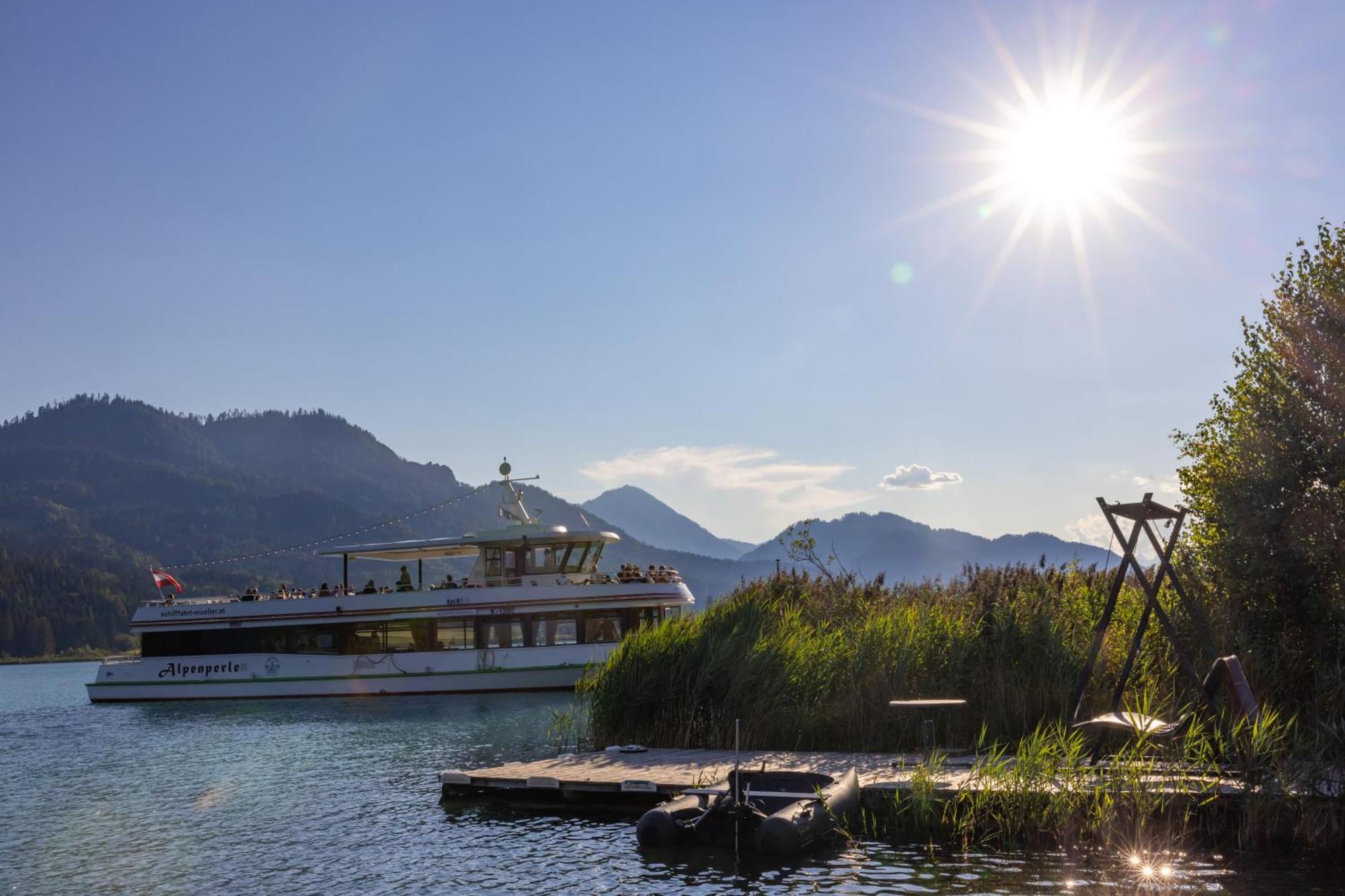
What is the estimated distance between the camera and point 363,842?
40.8 feet

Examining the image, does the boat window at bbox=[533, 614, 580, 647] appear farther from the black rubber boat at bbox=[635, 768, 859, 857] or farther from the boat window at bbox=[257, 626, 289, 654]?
the black rubber boat at bbox=[635, 768, 859, 857]

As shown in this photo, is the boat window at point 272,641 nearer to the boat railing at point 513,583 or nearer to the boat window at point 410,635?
the boat railing at point 513,583

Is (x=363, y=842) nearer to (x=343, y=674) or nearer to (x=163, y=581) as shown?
(x=343, y=674)

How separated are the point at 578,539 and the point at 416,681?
6576 mm

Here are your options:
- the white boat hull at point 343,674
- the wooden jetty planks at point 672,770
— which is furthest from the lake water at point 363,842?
the white boat hull at point 343,674

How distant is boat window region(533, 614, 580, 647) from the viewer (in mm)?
33094

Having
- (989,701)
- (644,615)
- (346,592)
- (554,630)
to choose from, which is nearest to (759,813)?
(989,701)

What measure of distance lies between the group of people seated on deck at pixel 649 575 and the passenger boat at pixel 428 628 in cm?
6

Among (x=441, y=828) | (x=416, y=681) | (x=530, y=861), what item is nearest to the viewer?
(x=530, y=861)

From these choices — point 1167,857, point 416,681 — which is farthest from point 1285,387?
point 416,681

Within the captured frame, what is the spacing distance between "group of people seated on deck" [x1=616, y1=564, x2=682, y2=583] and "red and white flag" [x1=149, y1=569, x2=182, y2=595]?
15051 millimetres

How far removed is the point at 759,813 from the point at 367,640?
1019 inches

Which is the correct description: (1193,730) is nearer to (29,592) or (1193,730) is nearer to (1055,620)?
(1055,620)

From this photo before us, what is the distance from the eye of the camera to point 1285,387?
13.6m
